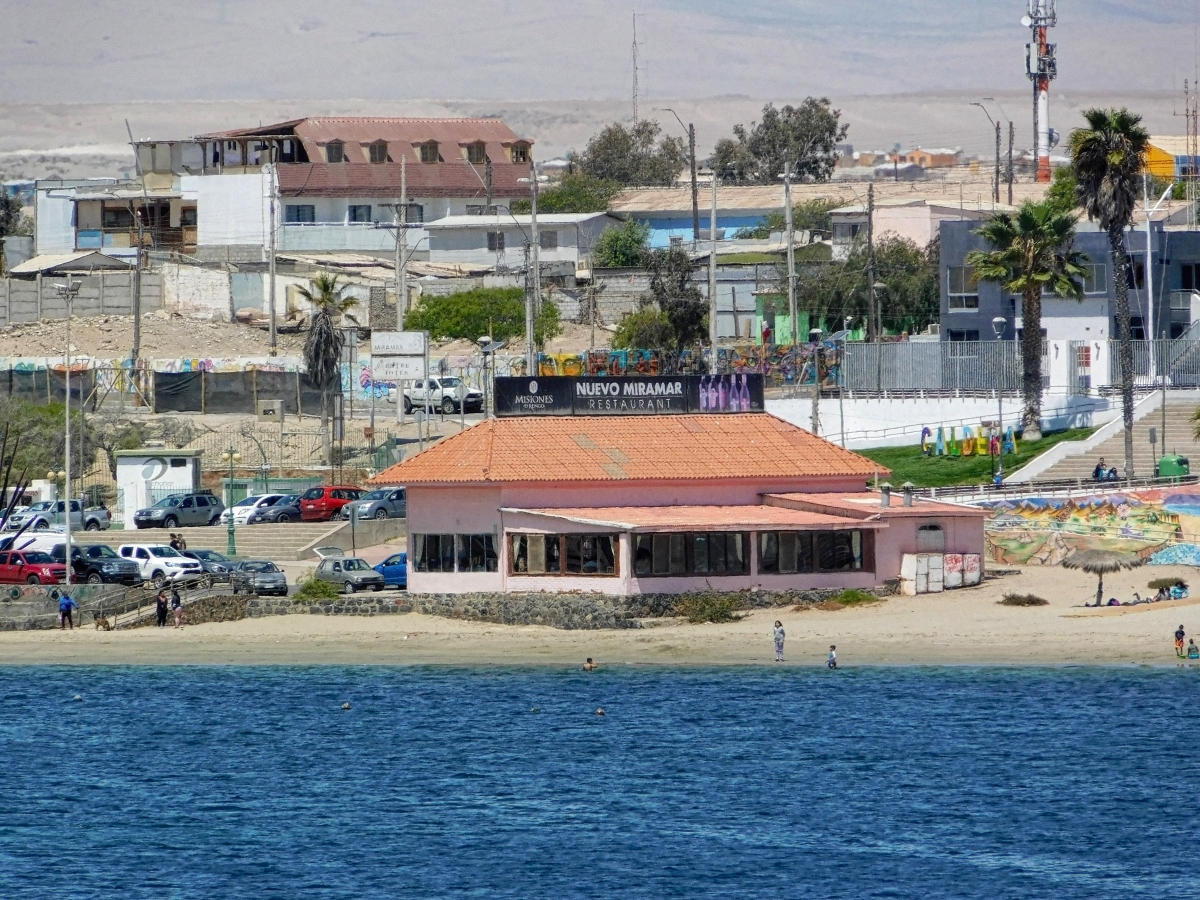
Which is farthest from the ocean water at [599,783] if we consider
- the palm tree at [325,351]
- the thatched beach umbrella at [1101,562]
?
the palm tree at [325,351]

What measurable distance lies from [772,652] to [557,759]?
28.6 ft

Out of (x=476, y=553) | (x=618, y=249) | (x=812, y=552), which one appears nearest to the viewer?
(x=812, y=552)

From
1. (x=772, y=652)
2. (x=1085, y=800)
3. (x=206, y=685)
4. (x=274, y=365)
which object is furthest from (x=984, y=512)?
(x=274, y=365)

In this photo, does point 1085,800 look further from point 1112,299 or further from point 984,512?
point 1112,299

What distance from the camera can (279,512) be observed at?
7581 cm

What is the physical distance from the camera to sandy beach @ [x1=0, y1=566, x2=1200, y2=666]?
5600cm

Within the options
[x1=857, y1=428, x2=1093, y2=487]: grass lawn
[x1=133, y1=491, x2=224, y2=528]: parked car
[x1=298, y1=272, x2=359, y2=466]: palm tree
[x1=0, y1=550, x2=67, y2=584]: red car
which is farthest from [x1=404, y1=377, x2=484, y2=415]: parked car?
[x1=0, y1=550, x2=67, y2=584]: red car

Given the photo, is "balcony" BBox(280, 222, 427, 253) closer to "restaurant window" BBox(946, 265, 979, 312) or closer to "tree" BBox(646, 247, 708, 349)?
"tree" BBox(646, 247, 708, 349)

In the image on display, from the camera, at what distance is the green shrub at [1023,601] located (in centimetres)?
5922

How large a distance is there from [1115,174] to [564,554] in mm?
25446

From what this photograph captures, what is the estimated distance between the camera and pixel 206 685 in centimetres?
6162

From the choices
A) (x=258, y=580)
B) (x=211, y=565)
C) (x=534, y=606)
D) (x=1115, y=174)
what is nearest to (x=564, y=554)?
(x=534, y=606)

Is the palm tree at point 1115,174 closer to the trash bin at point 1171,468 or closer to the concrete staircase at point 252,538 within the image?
the trash bin at point 1171,468

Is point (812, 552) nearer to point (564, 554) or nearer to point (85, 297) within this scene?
point (564, 554)
